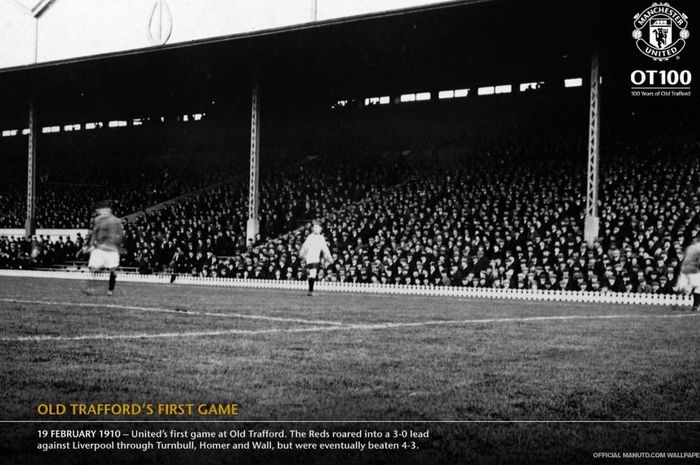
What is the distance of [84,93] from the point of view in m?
42.4

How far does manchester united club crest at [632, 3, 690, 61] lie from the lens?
530 inches

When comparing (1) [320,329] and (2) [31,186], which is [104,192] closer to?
(2) [31,186]

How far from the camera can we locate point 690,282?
16.2 metres

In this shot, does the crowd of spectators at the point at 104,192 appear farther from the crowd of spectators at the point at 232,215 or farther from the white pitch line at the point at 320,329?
the white pitch line at the point at 320,329

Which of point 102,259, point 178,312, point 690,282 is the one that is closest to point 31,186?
point 102,259

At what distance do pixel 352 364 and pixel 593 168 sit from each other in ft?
61.6

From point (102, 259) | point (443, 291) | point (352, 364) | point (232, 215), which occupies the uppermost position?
point (232, 215)

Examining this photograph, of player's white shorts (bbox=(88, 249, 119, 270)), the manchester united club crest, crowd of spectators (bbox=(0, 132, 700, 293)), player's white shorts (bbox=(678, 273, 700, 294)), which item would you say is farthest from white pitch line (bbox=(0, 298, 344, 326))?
crowd of spectators (bbox=(0, 132, 700, 293))

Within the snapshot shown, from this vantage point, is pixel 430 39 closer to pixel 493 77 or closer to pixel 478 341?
pixel 493 77

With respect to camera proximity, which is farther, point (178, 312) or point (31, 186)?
point (31, 186)

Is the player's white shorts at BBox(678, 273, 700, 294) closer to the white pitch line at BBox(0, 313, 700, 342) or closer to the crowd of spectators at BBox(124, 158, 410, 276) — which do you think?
the white pitch line at BBox(0, 313, 700, 342)

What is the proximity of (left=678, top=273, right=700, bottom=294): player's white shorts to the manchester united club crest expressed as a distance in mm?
4714

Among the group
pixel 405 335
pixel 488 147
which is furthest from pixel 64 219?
pixel 405 335

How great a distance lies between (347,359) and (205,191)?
111 ft
